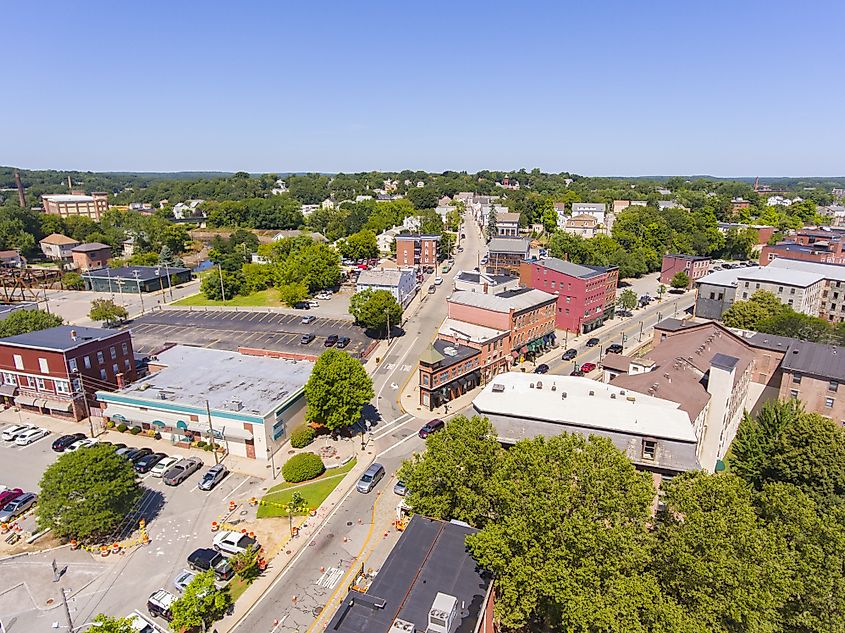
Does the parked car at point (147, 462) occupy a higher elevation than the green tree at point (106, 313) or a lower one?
lower

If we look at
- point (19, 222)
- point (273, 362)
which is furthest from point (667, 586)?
point (19, 222)

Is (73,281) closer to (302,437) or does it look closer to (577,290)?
(302,437)

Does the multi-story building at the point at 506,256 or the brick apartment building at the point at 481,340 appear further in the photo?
the multi-story building at the point at 506,256

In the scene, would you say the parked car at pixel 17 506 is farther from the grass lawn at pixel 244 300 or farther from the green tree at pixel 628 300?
the green tree at pixel 628 300

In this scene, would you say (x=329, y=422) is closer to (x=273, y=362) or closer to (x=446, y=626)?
(x=273, y=362)

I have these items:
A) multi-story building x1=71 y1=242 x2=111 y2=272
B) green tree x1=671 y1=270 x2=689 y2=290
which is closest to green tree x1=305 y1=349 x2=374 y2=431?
green tree x1=671 y1=270 x2=689 y2=290

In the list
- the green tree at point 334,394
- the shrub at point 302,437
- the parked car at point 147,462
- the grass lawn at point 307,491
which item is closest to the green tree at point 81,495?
the parked car at point 147,462
